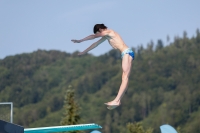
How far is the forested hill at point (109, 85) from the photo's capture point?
394 feet

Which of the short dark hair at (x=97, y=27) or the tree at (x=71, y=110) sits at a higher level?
the short dark hair at (x=97, y=27)

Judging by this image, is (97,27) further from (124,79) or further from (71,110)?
(71,110)

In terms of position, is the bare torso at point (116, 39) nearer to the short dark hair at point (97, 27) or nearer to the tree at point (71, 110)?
the short dark hair at point (97, 27)

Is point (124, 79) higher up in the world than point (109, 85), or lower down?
lower down

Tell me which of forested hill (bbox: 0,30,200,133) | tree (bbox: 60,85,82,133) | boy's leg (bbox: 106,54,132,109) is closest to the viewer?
boy's leg (bbox: 106,54,132,109)

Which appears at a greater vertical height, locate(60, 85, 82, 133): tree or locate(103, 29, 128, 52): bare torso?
locate(103, 29, 128, 52): bare torso

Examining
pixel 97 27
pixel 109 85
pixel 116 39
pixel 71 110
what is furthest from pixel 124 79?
pixel 109 85

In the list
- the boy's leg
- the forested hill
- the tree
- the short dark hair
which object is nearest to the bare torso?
the short dark hair

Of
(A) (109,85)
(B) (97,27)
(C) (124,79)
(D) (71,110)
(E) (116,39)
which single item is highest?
(A) (109,85)

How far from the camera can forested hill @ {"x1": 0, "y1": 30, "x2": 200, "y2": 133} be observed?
394 feet

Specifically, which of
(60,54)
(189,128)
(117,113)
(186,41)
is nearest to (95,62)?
(60,54)

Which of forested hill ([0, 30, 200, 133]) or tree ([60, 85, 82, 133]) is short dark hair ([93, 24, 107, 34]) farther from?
forested hill ([0, 30, 200, 133])

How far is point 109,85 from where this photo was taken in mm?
136375

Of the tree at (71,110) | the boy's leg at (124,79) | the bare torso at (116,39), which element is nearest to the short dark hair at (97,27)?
the bare torso at (116,39)
